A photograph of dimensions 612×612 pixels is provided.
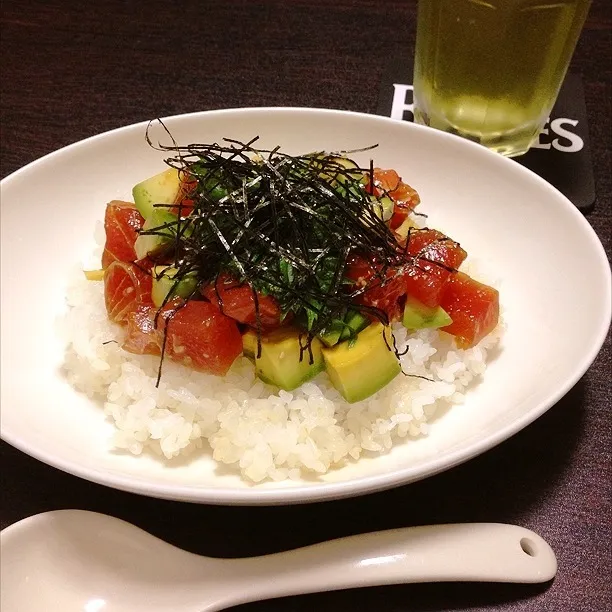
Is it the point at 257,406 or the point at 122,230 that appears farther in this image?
the point at 122,230

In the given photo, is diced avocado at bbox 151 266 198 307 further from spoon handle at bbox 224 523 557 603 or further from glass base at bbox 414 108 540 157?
glass base at bbox 414 108 540 157

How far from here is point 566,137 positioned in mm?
2316

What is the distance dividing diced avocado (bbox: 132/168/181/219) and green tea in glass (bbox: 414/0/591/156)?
107cm

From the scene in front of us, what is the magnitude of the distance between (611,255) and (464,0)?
3.03ft

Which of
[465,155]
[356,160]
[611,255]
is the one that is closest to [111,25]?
[356,160]

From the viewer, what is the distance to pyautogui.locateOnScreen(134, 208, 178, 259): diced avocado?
153 centimetres

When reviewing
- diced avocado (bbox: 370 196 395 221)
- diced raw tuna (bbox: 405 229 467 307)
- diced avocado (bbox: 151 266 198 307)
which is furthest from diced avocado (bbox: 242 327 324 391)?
diced avocado (bbox: 370 196 395 221)

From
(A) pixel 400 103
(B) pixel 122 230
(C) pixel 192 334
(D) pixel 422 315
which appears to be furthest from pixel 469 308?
(A) pixel 400 103

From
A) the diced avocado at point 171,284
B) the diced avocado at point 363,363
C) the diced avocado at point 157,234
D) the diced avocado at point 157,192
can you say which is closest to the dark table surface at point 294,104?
the diced avocado at point 363,363

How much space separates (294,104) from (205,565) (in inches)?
75.0

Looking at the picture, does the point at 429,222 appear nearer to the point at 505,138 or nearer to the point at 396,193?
the point at 396,193

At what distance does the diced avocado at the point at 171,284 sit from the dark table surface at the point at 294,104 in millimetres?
469

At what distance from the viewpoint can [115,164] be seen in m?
1.99

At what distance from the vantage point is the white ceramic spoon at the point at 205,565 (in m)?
1.21
